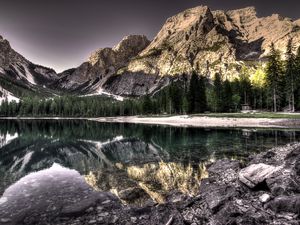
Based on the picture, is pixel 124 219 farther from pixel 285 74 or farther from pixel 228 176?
pixel 285 74

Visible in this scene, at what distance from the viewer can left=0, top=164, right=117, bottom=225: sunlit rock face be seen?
13414 millimetres

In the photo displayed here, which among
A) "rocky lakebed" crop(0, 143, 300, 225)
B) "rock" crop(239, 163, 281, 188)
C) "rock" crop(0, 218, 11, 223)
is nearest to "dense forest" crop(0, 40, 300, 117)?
"rock" crop(239, 163, 281, 188)

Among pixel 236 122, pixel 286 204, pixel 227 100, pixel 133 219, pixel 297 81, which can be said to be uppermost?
pixel 297 81

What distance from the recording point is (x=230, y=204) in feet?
35.9

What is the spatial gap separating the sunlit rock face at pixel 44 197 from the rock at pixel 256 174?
335 inches

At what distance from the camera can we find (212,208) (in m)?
11.3

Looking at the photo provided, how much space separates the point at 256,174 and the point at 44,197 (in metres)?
13.7

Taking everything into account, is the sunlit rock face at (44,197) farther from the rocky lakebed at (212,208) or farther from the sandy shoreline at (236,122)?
the sandy shoreline at (236,122)

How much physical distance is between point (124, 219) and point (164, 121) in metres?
94.9

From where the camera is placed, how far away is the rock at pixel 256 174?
12291 mm

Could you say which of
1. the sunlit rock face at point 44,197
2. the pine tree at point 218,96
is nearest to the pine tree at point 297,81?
the pine tree at point 218,96

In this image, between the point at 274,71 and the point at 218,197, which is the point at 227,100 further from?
the point at 218,197

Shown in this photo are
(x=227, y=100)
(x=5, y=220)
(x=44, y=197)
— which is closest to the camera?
(x=5, y=220)

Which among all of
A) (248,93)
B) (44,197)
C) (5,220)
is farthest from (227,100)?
(5,220)
